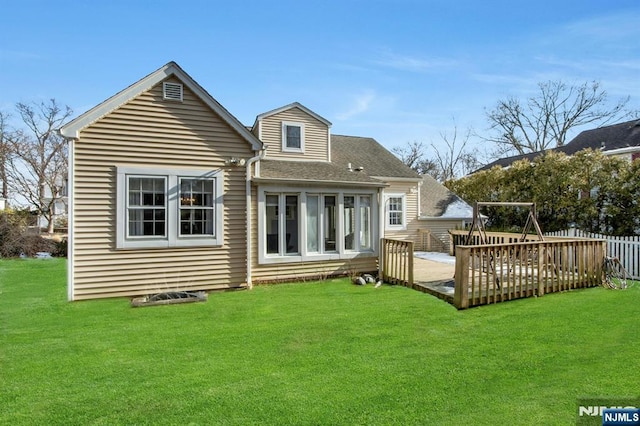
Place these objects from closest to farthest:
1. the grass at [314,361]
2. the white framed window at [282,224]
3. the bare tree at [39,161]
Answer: the grass at [314,361]
the white framed window at [282,224]
the bare tree at [39,161]

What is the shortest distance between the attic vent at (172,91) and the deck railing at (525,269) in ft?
23.7

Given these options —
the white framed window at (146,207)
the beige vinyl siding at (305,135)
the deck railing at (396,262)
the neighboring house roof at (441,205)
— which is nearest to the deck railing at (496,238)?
the deck railing at (396,262)

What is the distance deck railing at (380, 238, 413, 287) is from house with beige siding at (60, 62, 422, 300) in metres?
0.43

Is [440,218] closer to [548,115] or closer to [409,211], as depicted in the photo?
[409,211]

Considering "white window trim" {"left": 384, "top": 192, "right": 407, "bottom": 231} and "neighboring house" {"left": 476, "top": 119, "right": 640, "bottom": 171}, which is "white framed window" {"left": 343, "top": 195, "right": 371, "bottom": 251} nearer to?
"white window trim" {"left": 384, "top": 192, "right": 407, "bottom": 231}

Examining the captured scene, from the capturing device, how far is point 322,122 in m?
12.9

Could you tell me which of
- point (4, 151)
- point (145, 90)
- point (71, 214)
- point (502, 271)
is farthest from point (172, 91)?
point (4, 151)

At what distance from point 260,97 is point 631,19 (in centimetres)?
1520

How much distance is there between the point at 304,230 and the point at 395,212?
28.8ft

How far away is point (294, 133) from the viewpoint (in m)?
12.5

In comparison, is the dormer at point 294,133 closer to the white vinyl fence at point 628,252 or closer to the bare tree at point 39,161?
the white vinyl fence at point 628,252

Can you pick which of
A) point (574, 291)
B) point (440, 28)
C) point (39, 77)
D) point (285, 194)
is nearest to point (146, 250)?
point (285, 194)

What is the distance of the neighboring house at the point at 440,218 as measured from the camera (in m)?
17.6

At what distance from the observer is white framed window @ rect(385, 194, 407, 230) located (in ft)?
56.9
